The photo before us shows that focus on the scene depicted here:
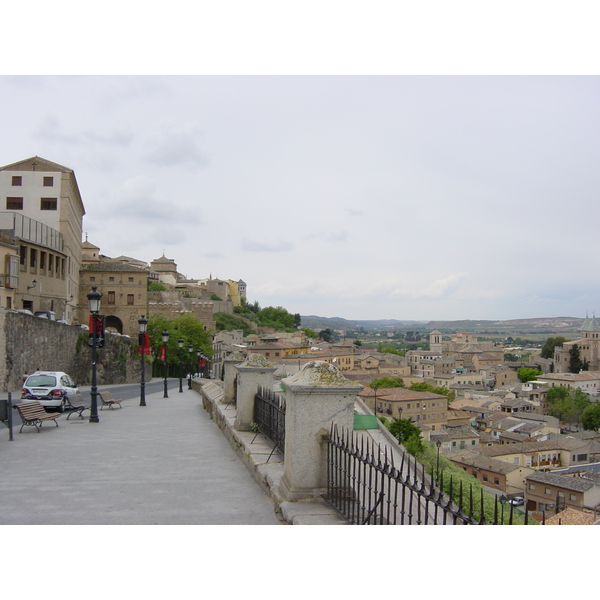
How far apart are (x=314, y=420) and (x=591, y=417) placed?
88.6 metres

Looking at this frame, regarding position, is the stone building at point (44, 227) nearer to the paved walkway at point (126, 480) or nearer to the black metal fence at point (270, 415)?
the paved walkway at point (126, 480)

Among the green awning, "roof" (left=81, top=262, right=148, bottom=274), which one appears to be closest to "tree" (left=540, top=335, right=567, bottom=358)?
"roof" (left=81, top=262, right=148, bottom=274)

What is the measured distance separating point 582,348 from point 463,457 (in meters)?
101

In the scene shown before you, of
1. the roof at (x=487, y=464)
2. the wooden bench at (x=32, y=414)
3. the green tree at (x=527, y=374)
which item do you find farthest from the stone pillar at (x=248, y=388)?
the green tree at (x=527, y=374)

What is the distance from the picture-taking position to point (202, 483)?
242 inches

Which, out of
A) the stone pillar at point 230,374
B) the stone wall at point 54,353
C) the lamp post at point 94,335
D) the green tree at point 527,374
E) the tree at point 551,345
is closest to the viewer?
the stone pillar at point 230,374

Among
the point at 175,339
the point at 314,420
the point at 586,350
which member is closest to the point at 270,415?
the point at 314,420

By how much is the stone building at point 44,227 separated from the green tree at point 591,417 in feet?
243

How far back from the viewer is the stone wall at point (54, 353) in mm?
22219

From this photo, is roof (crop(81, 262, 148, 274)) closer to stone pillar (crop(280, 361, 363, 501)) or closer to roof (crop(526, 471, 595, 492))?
roof (crop(526, 471, 595, 492))

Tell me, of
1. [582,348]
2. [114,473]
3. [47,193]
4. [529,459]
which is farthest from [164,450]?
[582,348]

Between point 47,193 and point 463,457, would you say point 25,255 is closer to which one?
point 47,193

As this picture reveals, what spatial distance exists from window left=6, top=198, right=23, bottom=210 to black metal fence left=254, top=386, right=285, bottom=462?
44.1 meters

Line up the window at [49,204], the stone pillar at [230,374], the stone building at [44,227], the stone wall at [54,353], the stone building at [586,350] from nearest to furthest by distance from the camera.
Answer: the stone pillar at [230,374]
the stone wall at [54,353]
the stone building at [44,227]
the window at [49,204]
the stone building at [586,350]
